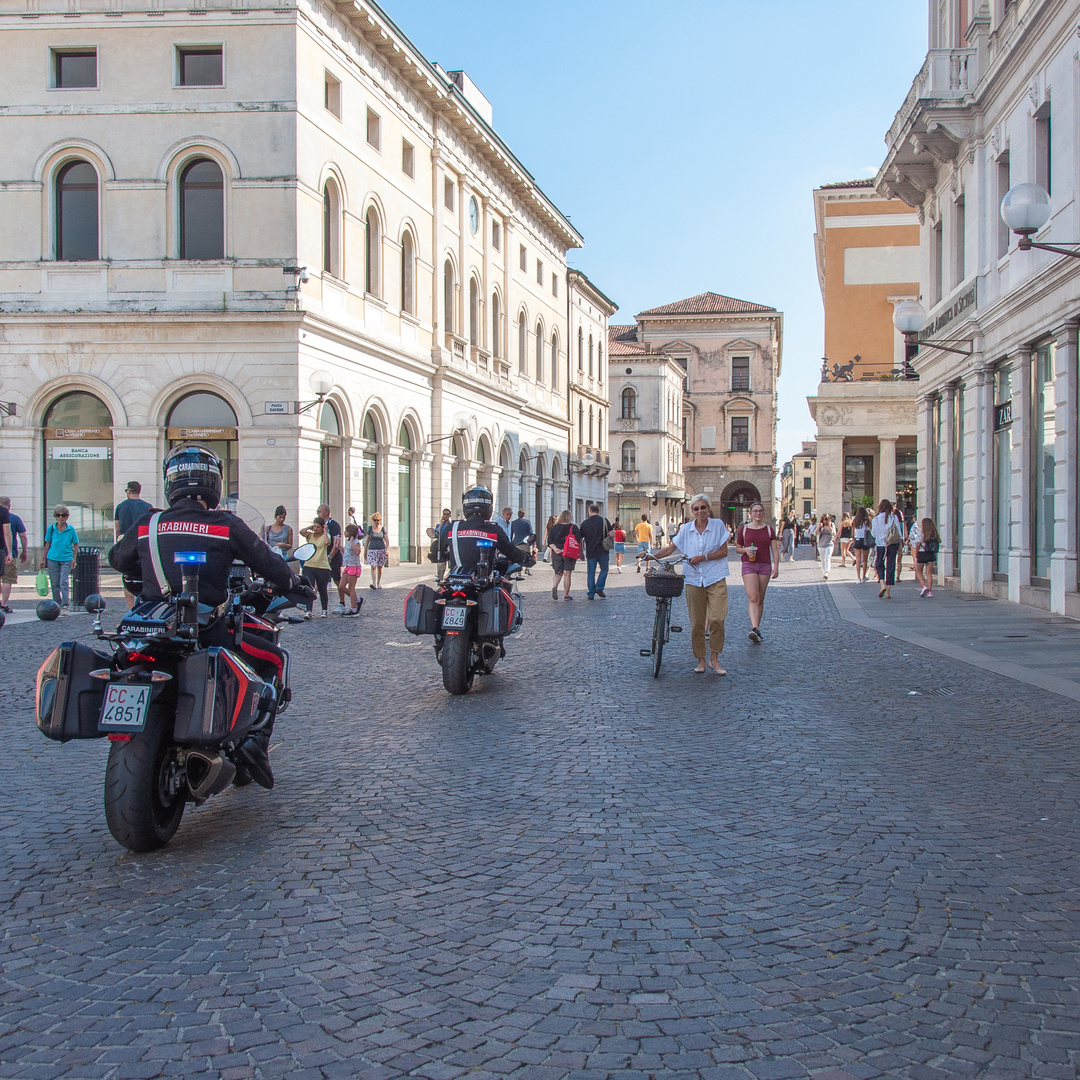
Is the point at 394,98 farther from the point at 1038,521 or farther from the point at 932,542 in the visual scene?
the point at 1038,521

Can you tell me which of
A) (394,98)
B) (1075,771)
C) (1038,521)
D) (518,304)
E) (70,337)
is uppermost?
(394,98)

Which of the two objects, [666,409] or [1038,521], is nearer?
[1038,521]

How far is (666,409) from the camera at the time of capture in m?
83.2

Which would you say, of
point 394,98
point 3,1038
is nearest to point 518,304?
point 394,98

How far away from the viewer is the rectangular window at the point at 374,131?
1227 inches

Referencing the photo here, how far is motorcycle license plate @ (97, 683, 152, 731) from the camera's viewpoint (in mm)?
4547

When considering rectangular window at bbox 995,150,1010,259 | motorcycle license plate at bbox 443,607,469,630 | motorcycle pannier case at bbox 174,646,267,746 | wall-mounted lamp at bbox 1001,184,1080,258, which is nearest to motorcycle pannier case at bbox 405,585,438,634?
motorcycle license plate at bbox 443,607,469,630

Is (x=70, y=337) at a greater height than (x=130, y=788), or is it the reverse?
(x=70, y=337)

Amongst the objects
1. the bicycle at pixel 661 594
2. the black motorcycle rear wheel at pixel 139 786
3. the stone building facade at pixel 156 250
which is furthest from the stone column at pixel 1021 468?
the black motorcycle rear wheel at pixel 139 786

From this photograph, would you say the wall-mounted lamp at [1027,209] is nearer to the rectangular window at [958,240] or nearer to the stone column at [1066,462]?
the stone column at [1066,462]

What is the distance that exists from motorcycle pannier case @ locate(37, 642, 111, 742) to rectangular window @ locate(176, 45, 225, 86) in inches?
977

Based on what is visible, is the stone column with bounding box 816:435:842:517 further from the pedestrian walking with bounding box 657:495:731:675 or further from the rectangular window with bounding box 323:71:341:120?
the pedestrian walking with bounding box 657:495:731:675

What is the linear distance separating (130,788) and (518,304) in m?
43.3

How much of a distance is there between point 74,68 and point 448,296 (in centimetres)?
1432
